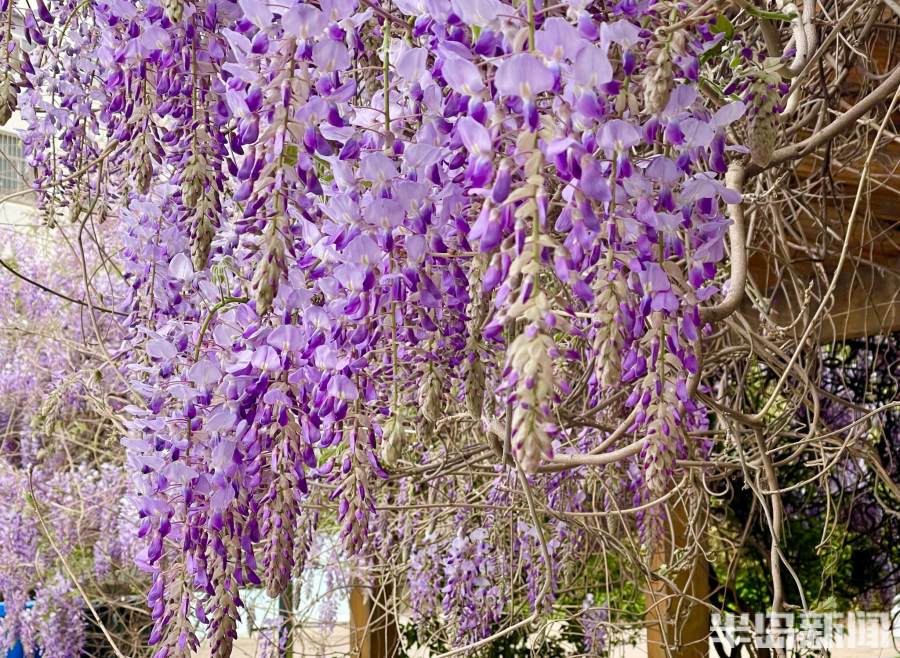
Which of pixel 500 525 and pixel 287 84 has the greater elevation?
pixel 287 84

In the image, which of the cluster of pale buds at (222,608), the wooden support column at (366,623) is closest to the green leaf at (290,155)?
the cluster of pale buds at (222,608)

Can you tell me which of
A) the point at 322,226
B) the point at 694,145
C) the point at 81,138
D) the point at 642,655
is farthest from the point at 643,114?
the point at 642,655

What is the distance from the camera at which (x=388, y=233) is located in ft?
2.67

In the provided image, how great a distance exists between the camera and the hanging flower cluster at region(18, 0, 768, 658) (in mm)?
652

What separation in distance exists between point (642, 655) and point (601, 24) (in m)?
5.77

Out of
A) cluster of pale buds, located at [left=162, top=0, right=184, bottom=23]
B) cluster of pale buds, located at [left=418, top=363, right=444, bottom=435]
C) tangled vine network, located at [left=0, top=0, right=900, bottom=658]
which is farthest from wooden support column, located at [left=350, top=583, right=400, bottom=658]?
cluster of pale buds, located at [left=162, top=0, right=184, bottom=23]

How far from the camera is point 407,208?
82cm

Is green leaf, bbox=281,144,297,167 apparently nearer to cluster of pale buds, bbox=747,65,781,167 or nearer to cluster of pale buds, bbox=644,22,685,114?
cluster of pale buds, bbox=644,22,685,114

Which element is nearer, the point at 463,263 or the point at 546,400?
the point at 546,400

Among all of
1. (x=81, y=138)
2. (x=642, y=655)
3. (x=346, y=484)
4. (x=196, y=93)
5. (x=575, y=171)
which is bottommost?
(x=642, y=655)

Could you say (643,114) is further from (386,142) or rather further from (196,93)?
(196,93)

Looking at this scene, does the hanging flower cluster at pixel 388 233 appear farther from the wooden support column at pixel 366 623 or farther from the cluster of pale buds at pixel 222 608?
the wooden support column at pixel 366 623

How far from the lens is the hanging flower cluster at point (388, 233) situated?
25.7 inches

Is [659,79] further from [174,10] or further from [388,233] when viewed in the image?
[174,10]
